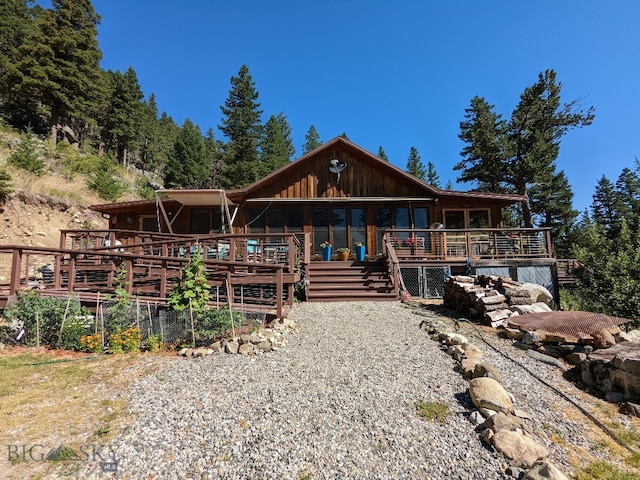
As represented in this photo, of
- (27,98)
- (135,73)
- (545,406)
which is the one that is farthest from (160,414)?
(135,73)

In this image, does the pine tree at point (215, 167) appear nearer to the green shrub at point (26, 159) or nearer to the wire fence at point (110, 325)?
the green shrub at point (26, 159)

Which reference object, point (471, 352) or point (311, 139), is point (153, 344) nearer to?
point (471, 352)

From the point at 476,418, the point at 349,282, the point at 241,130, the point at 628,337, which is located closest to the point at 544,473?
the point at 476,418

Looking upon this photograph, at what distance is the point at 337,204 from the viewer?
13625 millimetres

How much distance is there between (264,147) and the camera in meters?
35.3

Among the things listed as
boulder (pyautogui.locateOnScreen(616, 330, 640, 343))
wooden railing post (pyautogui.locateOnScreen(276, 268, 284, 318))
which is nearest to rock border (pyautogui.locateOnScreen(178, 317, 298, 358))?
wooden railing post (pyautogui.locateOnScreen(276, 268, 284, 318))

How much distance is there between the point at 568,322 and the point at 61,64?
3457cm

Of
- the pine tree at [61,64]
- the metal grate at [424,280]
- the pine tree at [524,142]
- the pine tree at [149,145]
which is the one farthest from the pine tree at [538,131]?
the pine tree at [149,145]

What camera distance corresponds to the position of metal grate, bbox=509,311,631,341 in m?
5.23

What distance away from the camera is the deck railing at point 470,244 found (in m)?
11.1

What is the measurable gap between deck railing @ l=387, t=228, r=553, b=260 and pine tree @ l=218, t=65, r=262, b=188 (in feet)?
69.5

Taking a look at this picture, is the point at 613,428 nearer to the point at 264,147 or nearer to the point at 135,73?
the point at 264,147

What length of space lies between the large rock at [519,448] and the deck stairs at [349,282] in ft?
21.8

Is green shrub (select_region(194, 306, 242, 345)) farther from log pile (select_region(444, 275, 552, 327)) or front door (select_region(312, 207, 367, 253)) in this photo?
front door (select_region(312, 207, 367, 253))
